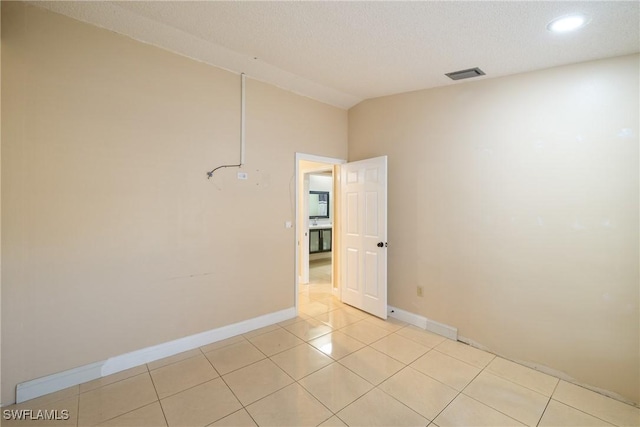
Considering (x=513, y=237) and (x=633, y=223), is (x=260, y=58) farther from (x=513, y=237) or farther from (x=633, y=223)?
(x=633, y=223)

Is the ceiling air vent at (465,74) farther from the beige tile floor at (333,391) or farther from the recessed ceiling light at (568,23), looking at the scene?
the beige tile floor at (333,391)

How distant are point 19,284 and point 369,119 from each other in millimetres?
3855

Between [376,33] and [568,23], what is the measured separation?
4.10 ft

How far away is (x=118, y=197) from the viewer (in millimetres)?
2271

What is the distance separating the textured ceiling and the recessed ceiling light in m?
0.04

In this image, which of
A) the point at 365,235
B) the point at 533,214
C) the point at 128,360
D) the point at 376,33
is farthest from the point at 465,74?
the point at 128,360

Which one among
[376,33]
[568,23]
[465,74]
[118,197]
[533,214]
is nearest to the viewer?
[568,23]

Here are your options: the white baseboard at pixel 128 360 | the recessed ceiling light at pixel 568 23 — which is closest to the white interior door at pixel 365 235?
the white baseboard at pixel 128 360

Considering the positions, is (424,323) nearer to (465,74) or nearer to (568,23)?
(465,74)

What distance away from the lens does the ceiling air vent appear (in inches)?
97.8

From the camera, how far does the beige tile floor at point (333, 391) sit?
5.93 feet

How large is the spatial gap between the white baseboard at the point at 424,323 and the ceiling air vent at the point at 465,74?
2.63 meters

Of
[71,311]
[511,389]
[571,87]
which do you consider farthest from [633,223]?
[71,311]

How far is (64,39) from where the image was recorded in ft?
6.75
